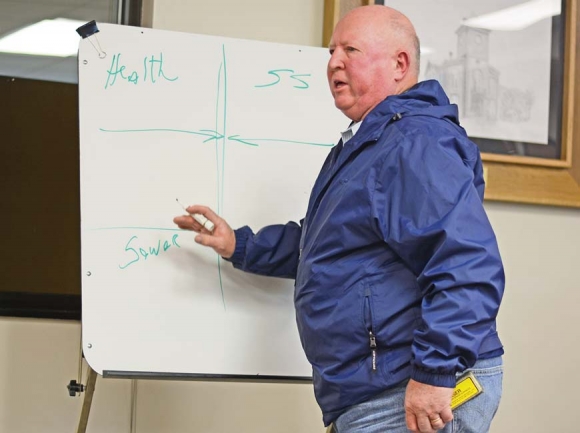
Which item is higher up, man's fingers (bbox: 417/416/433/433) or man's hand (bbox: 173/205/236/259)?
man's hand (bbox: 173/205/236/259)

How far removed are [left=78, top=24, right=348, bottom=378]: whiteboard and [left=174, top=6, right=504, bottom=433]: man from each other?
0.37 m

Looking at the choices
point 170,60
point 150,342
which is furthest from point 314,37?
point 150,342

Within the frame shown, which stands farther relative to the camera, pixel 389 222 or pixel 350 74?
pixel 350 74

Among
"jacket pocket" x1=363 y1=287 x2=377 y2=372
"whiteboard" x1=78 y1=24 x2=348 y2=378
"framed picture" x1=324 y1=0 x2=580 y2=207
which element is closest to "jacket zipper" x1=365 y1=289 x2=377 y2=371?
"jacket pocket" x1=363 y1=287 x2=377 y2=372

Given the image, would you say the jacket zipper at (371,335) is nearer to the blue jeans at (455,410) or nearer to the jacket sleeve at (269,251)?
the blue jeans at (455,410)

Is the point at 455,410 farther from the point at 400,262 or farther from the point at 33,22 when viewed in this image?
the point at 33,22

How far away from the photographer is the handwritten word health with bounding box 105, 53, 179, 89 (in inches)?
73.9

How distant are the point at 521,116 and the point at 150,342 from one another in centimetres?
133

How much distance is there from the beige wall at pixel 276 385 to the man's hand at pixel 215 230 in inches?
21.3

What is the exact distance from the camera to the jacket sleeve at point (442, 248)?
1.29 m

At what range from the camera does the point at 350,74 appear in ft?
5.26

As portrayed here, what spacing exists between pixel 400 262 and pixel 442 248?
12cm

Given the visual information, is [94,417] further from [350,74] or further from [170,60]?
[350,74]

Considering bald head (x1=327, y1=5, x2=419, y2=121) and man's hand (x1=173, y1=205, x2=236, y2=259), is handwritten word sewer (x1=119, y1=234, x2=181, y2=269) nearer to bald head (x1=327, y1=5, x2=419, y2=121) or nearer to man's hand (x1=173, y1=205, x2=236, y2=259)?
man's hand (x1=173, y1=205, x2=236, y2=259)
